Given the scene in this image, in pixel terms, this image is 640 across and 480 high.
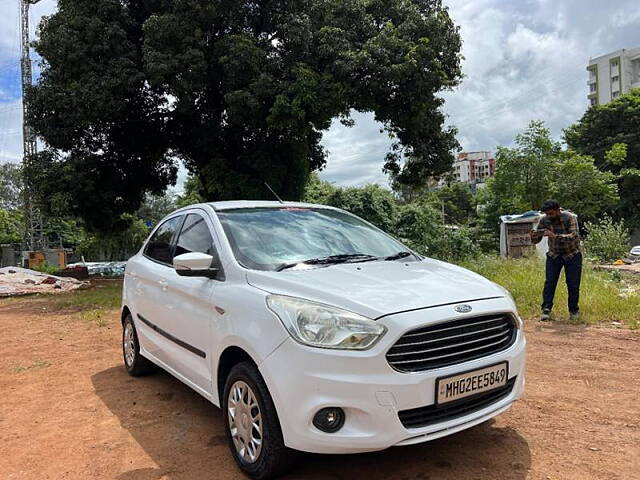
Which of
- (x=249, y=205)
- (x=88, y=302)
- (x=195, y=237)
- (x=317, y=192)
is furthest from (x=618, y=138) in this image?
(x=195, y=237)

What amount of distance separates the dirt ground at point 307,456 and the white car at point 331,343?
Answer: 38 centimetres

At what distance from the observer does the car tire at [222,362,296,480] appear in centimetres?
263

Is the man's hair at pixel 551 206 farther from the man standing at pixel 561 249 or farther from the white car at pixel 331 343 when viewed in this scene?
the white car at pixel 331 343

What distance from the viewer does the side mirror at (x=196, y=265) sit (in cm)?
321

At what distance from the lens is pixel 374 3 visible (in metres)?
14.8

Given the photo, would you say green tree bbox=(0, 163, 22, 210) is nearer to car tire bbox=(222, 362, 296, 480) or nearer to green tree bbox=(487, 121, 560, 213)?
green tree bbox=(487, 121, 560, 213)

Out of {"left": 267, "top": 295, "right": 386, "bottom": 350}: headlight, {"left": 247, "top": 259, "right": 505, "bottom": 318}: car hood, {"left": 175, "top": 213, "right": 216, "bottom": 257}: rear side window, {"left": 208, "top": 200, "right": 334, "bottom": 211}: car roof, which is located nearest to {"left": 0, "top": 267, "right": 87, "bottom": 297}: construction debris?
{"left": 175, "top": 213, "right": 216, "bottom": 257}: rear side window

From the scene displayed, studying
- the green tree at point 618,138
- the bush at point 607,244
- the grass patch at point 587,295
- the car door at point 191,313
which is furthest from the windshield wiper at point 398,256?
A: the green tree at point 618,138

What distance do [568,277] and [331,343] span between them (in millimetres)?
5168

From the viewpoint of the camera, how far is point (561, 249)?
6617mm

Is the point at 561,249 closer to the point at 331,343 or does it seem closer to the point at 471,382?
the point at 471,382

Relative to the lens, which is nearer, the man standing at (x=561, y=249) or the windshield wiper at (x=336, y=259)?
the windshield wiper at (x=336, y=259)

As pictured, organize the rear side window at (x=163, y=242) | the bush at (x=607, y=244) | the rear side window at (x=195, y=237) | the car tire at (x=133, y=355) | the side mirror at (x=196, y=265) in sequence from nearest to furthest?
the side mirror at (x=196, y=265)
the rear side window at (x=195, y=237)
the rear side window at (x=163, y=242)
the car tire at (x=133, y=355)
the bush at (x=607, y=244)

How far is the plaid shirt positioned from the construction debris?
42.2 ft
